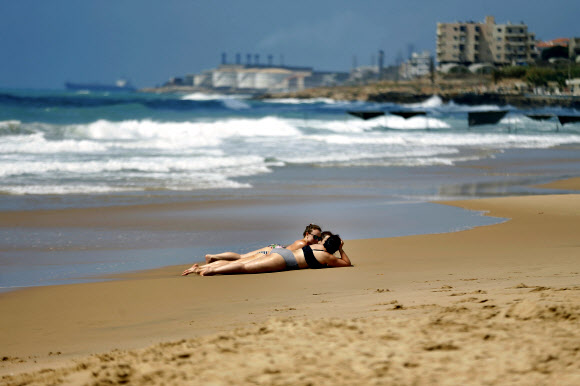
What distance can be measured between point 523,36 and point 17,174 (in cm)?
14829

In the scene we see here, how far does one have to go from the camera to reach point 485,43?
164 m

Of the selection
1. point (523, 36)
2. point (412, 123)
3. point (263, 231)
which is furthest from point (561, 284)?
point (523, 36)

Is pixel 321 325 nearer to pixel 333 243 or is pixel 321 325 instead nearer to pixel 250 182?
pixel 333 243

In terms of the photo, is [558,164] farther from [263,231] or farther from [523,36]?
[523,36]

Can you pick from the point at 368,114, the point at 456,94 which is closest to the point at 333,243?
the point at 368,114

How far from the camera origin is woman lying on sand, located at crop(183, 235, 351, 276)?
8.23 m

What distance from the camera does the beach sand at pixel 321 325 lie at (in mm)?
4145

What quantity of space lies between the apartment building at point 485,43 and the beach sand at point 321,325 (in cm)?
15312

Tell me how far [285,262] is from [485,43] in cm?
16303

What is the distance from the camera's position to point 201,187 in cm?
1739

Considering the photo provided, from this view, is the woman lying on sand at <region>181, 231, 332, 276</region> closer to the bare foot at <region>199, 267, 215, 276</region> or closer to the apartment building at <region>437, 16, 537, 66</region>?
the bare foot at <region>199, 267, 215, 276</region>

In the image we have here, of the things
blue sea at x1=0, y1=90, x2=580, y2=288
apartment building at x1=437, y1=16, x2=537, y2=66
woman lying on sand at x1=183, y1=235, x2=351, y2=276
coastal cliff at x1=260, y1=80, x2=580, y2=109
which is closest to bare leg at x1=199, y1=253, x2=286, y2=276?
woman lying on sand at x1=183, y1=235, x2=351, y2=276

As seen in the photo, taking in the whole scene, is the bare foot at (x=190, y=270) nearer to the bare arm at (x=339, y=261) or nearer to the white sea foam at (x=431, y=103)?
the bare arm at (x=339, y=261)

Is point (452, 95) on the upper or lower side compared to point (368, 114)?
upper
